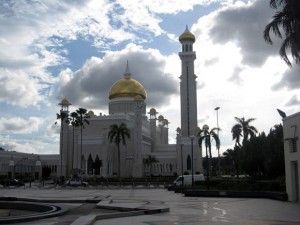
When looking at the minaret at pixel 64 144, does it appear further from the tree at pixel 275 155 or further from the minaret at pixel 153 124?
the tree at pixel 275 155

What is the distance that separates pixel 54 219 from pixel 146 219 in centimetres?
344

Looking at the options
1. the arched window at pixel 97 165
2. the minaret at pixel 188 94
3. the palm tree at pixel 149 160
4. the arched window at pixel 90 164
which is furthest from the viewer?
the minaret at pixel 188 94

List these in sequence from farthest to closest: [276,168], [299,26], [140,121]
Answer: [140,121] → [276,168] → [299,26]

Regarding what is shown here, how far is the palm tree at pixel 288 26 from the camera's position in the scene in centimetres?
1679

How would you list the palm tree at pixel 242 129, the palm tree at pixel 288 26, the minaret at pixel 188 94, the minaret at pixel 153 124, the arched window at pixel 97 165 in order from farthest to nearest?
the minaret at pixel 153 124 < the minaret at pixel 188 94 < the arched window at pixel 97 165 < the palm tree at pixel 242 129 < the palm tree at pixel 288 26

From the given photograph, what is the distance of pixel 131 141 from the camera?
80375mm

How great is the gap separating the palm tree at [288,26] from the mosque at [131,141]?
187ft

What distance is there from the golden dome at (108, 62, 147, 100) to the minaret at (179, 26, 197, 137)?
990 cm

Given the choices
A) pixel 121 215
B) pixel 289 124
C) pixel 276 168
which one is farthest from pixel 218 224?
pixel 276 168

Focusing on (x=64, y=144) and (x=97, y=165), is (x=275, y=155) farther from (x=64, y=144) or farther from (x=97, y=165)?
(x=64, y=144)

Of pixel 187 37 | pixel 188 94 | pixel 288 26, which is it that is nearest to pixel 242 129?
pixel 188 94

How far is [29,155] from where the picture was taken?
9388 cm

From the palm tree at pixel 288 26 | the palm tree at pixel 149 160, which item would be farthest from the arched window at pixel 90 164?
the palm tree at pixel 288 26

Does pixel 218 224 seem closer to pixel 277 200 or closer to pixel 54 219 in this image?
pixel 54 219
